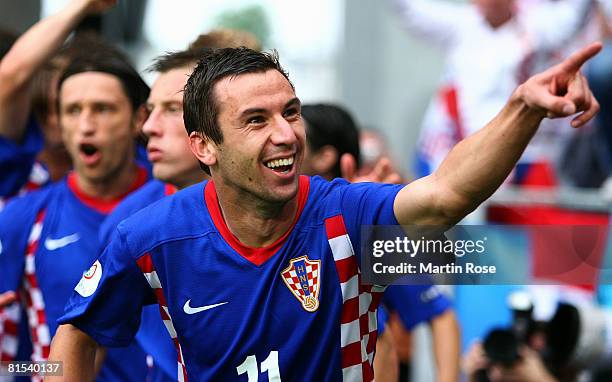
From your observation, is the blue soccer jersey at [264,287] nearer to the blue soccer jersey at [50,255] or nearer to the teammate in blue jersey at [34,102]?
the blue soccer jersey at [50,255]

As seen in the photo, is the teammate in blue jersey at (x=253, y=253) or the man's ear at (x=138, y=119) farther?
the man's ear at (x=138, y=119)

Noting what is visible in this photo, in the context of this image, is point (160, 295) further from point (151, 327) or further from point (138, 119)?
point (138, 119)

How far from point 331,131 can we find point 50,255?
4.94 ft

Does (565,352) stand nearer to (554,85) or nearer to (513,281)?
(513,281)

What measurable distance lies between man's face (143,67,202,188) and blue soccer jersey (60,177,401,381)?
2.72ft

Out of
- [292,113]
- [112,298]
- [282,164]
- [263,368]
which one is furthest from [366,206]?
[112,298]

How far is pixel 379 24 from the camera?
1173cm

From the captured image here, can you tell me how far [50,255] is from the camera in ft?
15.9

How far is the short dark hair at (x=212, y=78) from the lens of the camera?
11.6 ft

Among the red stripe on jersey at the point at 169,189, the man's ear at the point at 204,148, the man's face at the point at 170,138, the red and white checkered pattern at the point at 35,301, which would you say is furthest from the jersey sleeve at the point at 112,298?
the red and white checkered pattern at the point at 35,301

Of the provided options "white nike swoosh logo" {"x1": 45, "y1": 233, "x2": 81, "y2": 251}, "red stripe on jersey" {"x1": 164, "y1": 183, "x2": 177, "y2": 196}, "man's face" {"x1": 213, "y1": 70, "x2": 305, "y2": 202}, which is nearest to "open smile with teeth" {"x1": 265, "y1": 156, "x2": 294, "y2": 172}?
"man's face" {"x1": 213, "y1": 70, "x2": 305, "y2": 202}

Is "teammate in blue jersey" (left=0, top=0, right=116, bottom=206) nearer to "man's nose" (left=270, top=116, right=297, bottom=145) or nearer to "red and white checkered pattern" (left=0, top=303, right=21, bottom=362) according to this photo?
"red and white checkered pattern" (left=0, top=303, right=21, bottom=362)

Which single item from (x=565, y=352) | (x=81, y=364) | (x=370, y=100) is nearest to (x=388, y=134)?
(x=370, y=100)

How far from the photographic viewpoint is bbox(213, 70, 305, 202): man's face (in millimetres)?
3402
